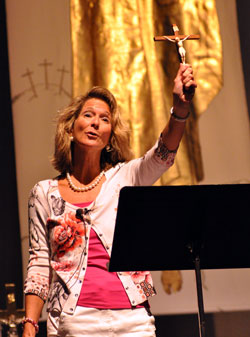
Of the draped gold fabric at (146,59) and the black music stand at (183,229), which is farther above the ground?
the draped gold fabric at (146,59)

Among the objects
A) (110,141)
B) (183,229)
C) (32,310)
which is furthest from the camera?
(110,141)

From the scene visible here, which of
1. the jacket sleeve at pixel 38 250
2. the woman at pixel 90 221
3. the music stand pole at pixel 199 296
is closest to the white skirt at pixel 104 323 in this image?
the woman at pixel 90 221

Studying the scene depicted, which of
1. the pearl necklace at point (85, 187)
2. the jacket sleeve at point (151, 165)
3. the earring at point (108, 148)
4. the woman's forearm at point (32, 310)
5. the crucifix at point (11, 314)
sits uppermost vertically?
A: the earring at point (108, 148)

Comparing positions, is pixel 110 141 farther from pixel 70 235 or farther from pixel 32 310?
pixel 32 310

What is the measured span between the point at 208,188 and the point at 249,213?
0.12 m

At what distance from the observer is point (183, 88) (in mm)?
1702

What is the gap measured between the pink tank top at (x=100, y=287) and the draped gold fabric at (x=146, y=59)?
0.91 meters

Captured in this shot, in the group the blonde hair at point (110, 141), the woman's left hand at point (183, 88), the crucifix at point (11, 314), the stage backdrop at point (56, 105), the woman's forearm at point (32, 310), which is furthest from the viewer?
the stage backdrop at point (56, 105)

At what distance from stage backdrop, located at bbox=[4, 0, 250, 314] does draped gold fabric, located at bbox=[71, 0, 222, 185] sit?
0.07 metres

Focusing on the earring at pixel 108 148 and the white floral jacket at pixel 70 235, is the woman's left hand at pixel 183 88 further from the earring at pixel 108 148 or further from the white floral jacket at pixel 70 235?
the earring at pixel 108 148

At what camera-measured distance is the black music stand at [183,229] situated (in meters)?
1.45

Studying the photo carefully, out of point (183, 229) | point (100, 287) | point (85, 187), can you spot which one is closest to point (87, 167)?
point (85, 187)

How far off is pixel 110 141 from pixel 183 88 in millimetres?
438

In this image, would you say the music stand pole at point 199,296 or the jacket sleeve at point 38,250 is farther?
the jacket sleeve at point 38,250
